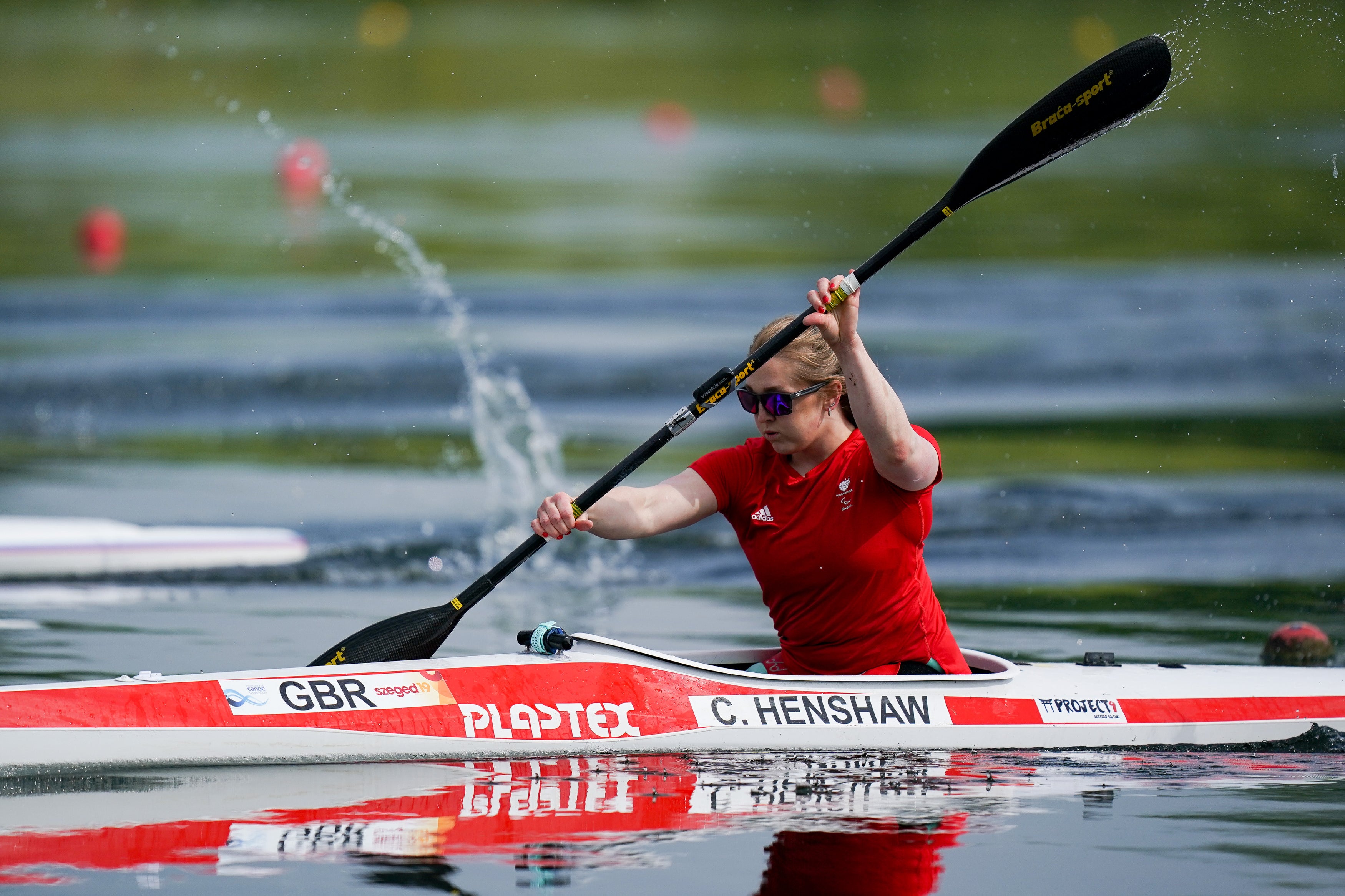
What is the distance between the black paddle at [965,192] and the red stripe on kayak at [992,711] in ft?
4.05

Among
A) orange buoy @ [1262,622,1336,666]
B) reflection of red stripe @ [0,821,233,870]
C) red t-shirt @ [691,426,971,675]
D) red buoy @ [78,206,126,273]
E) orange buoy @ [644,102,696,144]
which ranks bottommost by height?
reflection of red stripe @ [0,821,233,870]

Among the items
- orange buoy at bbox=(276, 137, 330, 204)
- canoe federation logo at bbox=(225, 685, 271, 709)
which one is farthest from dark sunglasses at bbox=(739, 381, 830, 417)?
orange buoy at bbox=(276, 137, 330, 204)

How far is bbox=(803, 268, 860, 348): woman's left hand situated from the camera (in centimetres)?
502

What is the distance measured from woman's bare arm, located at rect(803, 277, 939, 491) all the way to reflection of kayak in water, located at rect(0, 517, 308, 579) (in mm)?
4687

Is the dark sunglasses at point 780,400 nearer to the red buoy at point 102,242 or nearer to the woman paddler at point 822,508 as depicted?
the woman paddler at point 822,508

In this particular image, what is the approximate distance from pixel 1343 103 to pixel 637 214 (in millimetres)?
21644

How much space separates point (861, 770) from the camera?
5.33m

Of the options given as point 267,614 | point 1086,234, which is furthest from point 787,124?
point 267,614

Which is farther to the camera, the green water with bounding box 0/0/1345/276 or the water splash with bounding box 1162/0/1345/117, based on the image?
the water splash with bounding box 1162/0/1345/117

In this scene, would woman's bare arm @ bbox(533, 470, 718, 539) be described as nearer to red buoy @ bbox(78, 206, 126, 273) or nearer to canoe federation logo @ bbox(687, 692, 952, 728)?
canoe federation logo @ bbox(687, 692, 952, 728)

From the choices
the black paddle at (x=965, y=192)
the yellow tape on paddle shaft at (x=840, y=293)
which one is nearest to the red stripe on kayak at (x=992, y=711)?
the black paddle at (x=965, y=192)

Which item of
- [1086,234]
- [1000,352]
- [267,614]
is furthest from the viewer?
[1086,234]

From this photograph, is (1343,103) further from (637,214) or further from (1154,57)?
(1154,57)

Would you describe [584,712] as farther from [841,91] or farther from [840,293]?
[841,91]
